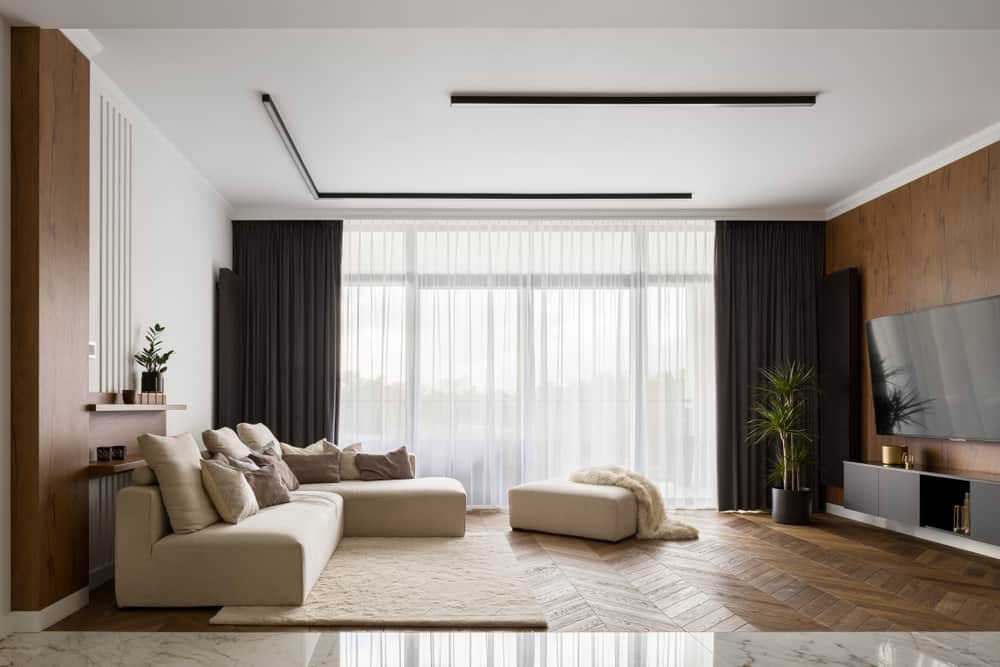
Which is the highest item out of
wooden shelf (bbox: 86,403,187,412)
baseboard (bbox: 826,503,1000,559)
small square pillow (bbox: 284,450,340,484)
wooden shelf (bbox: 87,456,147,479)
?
wooden shelf (bbox: 86,403,187,412)

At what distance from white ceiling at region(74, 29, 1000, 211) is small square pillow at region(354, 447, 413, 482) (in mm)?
2366

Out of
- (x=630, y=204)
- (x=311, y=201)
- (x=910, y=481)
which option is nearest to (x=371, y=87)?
(x=311, y=201)

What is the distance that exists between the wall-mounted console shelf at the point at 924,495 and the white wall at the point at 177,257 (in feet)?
17.9

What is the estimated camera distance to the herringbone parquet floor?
3883 mm

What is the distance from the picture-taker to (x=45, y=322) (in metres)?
3.71

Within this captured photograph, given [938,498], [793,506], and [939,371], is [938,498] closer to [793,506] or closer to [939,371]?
[939,371]

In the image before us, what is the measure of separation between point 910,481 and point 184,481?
4.99 m

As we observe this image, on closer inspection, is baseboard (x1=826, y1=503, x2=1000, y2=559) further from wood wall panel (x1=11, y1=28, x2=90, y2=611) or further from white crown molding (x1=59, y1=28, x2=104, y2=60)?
white crown molding (x1=59, y1=28, x2=104, y2=60)

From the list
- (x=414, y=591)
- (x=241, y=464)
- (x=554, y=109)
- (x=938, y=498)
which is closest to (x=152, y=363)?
(x=241, y=464)

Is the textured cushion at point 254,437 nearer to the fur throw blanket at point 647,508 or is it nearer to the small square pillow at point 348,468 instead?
the small square pillow at point 348,468

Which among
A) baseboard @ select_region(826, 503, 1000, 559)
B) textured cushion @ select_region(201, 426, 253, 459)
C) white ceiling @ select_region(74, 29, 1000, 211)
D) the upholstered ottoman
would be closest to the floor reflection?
textured cushion @ select_region(201, 426, 253, 459)

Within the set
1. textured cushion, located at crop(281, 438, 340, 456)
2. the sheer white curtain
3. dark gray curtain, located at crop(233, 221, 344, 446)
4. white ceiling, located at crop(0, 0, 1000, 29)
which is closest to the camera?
white ceiling, located at crop(0, 0, 1000, 29)

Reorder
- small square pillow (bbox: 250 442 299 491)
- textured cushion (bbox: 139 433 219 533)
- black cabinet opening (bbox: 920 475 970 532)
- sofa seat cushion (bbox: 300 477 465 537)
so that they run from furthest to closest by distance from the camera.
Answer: sofa seat cushion (bbox: 300 477 465 537) → black cabinet opening (bbox: 920 475 970 532) → small square pillow (bbox: 250 442 299 491) → textured cushion (bbox: 139 433 219 533)

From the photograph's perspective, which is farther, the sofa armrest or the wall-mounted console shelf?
the wall-mounted console shelf
